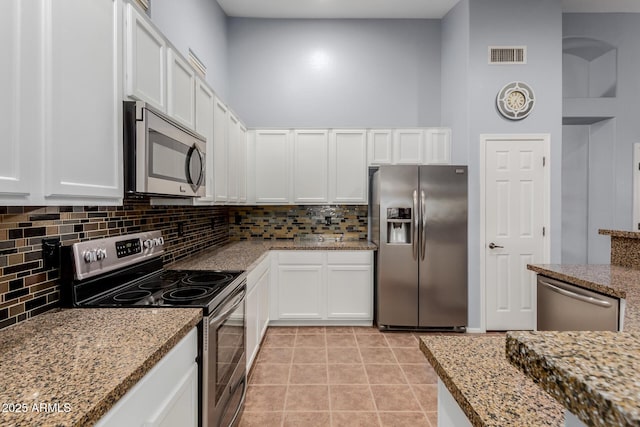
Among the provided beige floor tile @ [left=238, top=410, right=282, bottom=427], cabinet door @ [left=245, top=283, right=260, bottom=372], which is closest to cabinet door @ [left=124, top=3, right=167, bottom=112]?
cabinet door @ [left=245, top=283, right=260, bottom=372]

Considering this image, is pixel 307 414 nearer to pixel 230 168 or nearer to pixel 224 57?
pixel 230 168

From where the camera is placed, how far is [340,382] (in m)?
2.40

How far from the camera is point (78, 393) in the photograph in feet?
2.50

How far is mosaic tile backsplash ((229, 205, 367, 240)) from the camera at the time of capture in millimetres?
4062

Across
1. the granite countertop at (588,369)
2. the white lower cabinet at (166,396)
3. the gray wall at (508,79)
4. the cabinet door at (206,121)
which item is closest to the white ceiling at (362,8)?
the gray wall at (508,79)

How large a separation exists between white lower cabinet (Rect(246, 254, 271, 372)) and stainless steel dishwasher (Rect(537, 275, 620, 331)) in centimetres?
194

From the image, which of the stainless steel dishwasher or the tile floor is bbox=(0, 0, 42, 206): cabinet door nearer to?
the tile floor

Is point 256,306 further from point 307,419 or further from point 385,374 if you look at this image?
point 385,374

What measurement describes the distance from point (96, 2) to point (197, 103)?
3.28 feet

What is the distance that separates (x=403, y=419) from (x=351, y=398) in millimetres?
368

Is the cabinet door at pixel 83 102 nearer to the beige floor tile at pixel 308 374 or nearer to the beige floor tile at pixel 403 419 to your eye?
the beige floor tile at pixel 308 374

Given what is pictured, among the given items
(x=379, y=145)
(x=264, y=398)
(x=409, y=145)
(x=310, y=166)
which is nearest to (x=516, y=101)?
(x=409, y=145)

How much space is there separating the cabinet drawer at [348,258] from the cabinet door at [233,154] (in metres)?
1.17

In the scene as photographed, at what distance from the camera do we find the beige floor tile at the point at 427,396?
2135 mm
